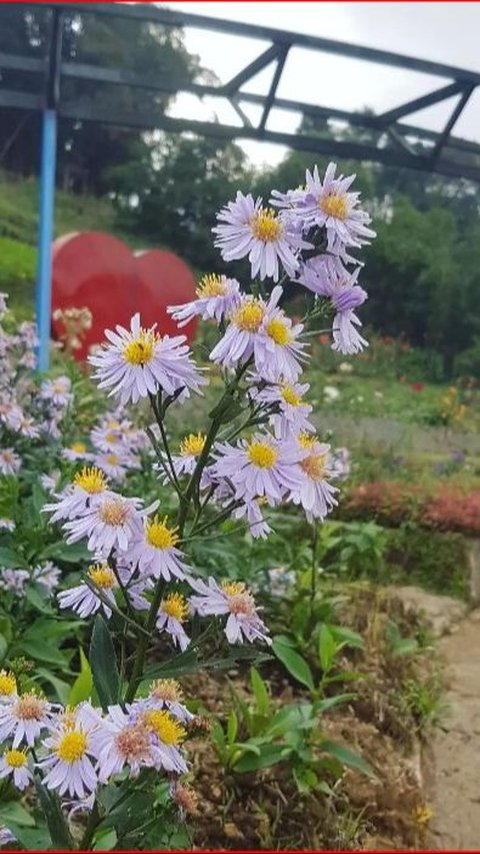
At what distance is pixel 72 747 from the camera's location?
46 cm

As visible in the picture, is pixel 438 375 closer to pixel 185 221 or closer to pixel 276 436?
pixel 185 221

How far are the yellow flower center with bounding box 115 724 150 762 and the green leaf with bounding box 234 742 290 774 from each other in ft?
1.57

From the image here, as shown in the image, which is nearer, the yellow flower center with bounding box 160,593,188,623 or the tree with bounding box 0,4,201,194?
the yellow flower center with bounding box 160,593,188,623

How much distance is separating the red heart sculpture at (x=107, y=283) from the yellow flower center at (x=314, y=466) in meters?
0.66

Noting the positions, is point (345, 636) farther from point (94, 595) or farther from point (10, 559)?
point (94, 595)

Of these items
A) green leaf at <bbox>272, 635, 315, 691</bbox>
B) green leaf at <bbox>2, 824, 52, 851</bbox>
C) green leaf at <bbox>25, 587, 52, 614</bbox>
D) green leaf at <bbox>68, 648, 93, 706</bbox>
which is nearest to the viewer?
green leaf at <bbox>2, 824, 52, 851</bbox>

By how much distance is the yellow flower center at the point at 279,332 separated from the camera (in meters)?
0.44

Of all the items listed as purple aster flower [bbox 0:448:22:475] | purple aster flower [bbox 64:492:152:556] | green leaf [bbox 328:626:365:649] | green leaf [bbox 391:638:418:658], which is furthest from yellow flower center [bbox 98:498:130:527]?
green leaf [bbox 391:638:418:658]

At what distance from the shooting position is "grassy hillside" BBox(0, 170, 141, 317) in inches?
45.3

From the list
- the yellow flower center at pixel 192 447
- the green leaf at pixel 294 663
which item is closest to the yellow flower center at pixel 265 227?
the yellow flower center at pixel 192 447

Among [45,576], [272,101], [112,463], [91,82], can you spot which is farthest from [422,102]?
[45,576]

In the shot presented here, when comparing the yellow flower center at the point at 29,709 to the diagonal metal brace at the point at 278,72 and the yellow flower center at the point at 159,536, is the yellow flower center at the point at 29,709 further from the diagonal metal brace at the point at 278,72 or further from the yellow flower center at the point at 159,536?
the diagonal metal brace at the point at 278,72

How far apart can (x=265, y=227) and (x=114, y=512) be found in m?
0.14

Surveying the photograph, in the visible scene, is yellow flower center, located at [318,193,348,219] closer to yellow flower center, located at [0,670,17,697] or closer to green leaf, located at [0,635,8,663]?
yellow flower center, located at [0,670,17,697]
